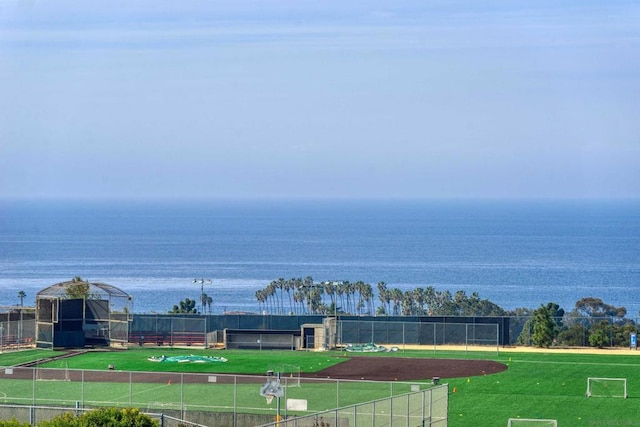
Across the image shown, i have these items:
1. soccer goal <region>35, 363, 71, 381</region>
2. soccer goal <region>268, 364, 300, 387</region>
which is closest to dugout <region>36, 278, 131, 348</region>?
soccer goal <region>268, 364, 300, 387</region>

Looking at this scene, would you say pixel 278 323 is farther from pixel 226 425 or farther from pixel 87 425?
pixel 87 425

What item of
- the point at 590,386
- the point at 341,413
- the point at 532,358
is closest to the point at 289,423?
the point at 341,413

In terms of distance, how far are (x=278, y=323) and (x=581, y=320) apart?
1685cm

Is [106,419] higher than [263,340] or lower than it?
lower

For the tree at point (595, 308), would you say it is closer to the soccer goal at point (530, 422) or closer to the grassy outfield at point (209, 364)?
the grassy outfield at point (209, 364)

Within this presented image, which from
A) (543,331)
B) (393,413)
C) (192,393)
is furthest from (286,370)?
(393,413)

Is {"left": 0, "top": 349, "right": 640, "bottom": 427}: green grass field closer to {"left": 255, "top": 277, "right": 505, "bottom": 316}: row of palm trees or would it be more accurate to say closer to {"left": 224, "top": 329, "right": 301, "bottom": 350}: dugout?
{"left": 224, "top": 329, "right": 301, "bottom": 350}: dugout

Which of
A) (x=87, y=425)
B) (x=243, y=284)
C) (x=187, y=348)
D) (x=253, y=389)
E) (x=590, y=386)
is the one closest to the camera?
(x=87, y=425)

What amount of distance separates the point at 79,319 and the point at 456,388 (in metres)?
22.8

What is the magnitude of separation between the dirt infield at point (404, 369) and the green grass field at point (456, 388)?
961mm

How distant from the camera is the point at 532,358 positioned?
5456cm

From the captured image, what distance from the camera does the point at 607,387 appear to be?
43781mm

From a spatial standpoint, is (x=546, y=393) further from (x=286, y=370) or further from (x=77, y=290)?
(x=77, y=290)

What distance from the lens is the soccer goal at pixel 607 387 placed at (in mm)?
42250
